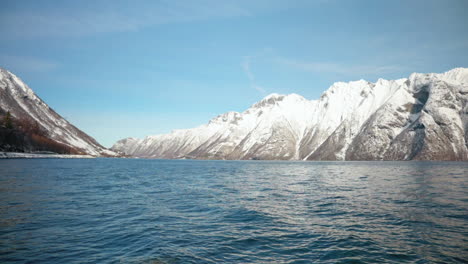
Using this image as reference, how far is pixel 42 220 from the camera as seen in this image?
23.4 metres

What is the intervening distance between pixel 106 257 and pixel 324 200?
2759 cm

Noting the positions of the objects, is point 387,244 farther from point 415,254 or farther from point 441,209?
point 441,209

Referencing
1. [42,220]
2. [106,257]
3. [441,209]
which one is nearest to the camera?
[106,257]

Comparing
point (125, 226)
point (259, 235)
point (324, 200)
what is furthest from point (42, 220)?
Result: point (324, 200)

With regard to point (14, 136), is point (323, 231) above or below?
below

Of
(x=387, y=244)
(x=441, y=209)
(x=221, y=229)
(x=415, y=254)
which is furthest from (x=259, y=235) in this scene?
(x=441, y=209)

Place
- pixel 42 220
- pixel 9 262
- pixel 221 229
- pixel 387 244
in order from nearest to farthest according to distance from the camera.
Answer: pixel 9 262 < pixel 387 244 < pixel 221 229 < pixel 42 220

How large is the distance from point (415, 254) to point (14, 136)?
21821 centimetres

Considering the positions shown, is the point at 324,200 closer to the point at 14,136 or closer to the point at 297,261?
the point at 297,261

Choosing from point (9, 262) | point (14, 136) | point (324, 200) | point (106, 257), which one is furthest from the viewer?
point (14, 136)

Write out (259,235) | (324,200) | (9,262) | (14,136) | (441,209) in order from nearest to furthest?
(9,262) → (259,235) → (441,209) → (324,200) → (14,136)

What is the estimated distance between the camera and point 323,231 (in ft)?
Result: 69.2

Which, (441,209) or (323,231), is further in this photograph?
(441,209)

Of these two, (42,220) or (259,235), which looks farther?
(42,220)
